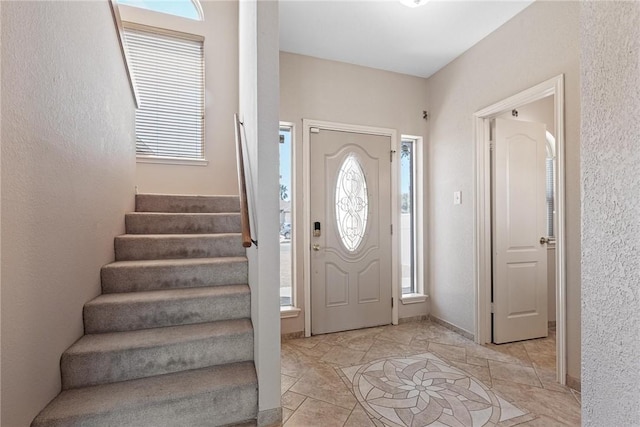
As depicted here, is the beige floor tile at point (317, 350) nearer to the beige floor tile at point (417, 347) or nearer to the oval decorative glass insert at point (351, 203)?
the beige floor tile at point (417, 347)

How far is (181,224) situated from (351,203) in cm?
166

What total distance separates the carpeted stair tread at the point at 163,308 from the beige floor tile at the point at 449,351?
5.54ft

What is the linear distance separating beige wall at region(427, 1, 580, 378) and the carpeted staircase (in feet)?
7.00

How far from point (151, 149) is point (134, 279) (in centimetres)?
195

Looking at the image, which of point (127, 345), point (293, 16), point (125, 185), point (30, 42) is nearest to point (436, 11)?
point (293, 16)

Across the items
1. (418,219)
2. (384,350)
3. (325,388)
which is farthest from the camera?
(418,219)

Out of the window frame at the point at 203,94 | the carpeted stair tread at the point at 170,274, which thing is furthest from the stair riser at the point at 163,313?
the window frame at the point at 203,94

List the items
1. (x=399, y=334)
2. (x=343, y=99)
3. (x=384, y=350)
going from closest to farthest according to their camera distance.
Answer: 1. (x=384, y=350)
2. (x=399, y=334)
3. (x=343, y=99)

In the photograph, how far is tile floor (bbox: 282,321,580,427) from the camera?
5.82ft

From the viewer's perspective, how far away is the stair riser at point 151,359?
1587 millimetres

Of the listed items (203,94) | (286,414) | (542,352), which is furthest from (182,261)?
(542,352)

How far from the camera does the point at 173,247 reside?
2371mm

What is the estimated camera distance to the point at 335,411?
5.98 feet

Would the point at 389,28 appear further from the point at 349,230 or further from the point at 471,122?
the point at 349,230
